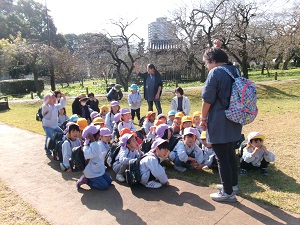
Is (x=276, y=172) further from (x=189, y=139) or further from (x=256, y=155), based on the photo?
(x=189, y=139)

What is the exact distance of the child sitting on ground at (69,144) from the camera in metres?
4.58

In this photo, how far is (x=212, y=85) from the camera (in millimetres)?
2898

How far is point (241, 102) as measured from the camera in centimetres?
288

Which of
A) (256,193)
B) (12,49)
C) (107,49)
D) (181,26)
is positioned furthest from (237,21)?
(256,193)

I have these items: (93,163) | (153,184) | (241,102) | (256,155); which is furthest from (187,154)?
(241,102)

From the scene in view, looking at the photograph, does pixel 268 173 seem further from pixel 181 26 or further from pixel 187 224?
pixel 181 26

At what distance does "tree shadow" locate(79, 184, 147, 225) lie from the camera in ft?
9.68

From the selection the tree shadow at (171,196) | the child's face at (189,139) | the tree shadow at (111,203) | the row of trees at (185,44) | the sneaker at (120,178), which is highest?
the row of trees at (185,44)

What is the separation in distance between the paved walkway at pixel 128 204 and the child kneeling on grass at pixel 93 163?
0.11 meters

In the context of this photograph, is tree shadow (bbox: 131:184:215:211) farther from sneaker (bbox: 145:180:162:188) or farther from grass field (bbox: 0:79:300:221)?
grass field (bbox: 0:79:300:221)

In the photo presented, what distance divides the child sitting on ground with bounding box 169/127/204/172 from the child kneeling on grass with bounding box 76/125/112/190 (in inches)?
46.7

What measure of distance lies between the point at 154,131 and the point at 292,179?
2313 millimetres

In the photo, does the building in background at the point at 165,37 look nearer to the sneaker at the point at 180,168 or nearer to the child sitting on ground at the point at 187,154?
the child sitting on ground at the point at 187,154

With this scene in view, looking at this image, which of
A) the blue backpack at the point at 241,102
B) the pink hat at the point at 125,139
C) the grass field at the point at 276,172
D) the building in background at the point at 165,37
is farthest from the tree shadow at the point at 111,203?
the building in background at the point at 165,37
